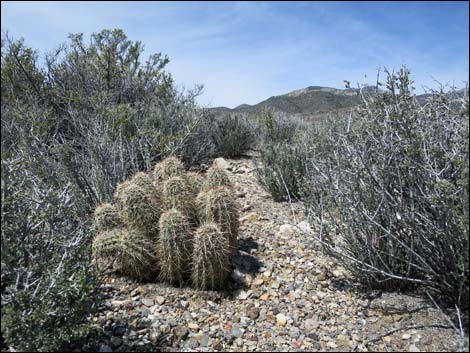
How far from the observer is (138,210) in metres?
3.21

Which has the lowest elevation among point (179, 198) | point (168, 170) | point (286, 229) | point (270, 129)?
point (286, 229)

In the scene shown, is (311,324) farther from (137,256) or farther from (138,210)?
(138,210)

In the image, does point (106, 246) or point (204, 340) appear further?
point (106, 246)

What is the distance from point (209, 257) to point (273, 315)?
2.09 feet

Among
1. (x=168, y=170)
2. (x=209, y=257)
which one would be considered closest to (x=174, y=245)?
(x=209, y=257)

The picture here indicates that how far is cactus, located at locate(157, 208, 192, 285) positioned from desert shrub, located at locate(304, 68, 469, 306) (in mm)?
1051

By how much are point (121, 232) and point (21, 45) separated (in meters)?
5.71

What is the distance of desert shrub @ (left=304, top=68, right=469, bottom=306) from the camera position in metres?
2.44

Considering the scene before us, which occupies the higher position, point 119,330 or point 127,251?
point 127,251

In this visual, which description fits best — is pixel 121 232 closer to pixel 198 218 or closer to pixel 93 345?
pixel 198 218

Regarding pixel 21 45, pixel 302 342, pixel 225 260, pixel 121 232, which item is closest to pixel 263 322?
pixel 302 342

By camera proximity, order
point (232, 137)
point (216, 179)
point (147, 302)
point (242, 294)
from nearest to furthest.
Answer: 1. point (147, 302)
2. point (242, 294)
3. point (216, 179)
4. point (232, 137)

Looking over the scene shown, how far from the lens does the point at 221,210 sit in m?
A: 3.29

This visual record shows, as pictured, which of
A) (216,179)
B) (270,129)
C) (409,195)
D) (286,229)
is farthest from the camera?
(270,129)
